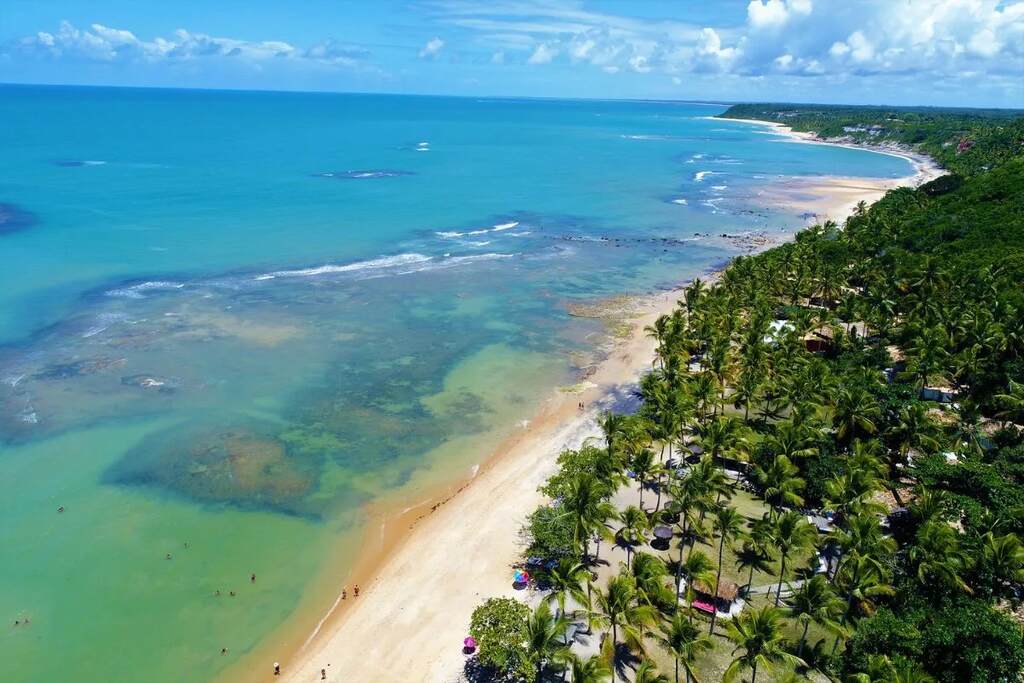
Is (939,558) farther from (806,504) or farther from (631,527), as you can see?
(631,527)

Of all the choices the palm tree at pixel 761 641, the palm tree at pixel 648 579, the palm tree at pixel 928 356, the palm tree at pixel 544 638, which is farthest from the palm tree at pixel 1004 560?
the palm tree at pixel 928 356

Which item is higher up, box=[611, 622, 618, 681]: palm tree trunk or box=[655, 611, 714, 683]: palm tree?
box=[655, 611, 714, 683]: palm tree

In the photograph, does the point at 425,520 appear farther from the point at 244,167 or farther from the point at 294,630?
the point at 244,167

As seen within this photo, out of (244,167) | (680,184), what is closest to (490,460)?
(680,184)

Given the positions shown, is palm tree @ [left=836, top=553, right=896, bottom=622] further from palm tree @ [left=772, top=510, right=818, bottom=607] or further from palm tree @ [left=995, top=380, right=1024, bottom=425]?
palm tree @ [left=995, top=380, right=1024, bottom=425]

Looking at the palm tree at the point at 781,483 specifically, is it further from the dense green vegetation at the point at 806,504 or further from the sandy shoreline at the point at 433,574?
the sandy shoreline at the point at 433,574

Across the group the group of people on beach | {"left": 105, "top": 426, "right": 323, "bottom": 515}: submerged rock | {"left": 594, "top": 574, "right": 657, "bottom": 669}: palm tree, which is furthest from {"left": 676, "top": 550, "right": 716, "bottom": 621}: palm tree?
{"left": 105, "top": 426, "right": 323, "bottom": 515}: submerged rock

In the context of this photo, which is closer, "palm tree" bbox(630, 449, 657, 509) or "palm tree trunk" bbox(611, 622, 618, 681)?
"palm tree trunk" bbox(611, 622, 618, 681)
